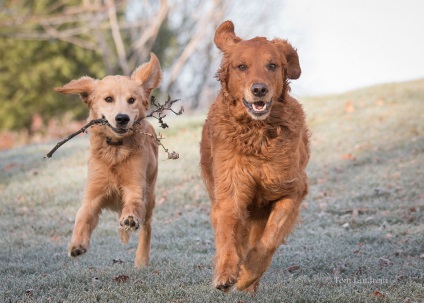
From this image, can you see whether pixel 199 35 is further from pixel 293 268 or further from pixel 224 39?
pixel 224 39

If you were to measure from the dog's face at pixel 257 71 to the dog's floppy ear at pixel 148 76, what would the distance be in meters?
1.33

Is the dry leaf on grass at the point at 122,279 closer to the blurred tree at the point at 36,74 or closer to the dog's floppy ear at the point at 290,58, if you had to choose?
the dog's floppy ear at the point at 290,58

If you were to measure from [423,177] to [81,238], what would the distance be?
27.0ft

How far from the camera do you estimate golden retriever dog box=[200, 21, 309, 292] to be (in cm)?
476

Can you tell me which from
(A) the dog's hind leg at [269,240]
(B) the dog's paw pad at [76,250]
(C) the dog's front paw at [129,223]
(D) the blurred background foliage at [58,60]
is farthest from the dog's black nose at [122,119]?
(D) the blurred background foliage at [58,60]

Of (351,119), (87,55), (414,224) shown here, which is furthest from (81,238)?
(87,55)

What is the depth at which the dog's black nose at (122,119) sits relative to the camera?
5633 mm

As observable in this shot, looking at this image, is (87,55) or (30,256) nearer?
(30,256)

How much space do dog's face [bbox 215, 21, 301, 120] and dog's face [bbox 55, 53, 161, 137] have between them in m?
1.09

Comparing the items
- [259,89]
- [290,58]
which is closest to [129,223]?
[259,89]

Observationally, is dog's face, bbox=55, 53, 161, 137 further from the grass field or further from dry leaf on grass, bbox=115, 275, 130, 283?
the grass field

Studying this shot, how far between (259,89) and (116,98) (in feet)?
5.59

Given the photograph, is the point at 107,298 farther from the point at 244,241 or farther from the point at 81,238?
the point at 244,241

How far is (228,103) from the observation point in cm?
504
